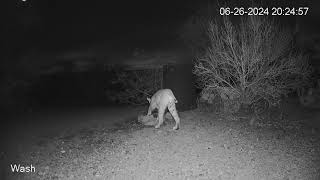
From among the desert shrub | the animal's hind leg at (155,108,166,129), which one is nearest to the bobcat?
the animal's hind leg at (155,108,166,129)

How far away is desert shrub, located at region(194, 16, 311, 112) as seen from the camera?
12.8 m

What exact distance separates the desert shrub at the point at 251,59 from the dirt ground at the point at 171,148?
1.18 metres

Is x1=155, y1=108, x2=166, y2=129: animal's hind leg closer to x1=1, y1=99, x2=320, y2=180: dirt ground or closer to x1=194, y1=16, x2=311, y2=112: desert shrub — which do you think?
x1=1, y1=99, x2=320, y2=180: dirt ground

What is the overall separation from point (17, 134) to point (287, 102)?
507 inches

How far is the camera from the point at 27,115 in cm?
1466

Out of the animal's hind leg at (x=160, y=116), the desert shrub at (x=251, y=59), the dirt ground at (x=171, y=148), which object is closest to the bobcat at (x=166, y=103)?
the animal's hind leg at (x=160, y=116)

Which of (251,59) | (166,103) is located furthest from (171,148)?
(251,59)

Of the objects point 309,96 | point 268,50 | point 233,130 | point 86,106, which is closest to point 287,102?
point 309,96

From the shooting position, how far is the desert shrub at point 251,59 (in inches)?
503

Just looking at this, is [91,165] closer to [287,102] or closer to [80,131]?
[80,131]

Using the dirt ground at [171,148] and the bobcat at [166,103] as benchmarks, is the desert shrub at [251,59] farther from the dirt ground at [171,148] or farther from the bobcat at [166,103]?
the bobcat at [166,103]

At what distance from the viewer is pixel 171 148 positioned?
9.23 metres

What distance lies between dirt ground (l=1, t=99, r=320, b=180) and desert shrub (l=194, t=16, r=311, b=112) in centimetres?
118

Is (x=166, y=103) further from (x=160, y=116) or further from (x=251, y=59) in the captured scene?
(x=251, y=59)
